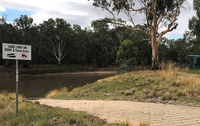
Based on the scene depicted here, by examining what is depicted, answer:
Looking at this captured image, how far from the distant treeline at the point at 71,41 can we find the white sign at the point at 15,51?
219 ft

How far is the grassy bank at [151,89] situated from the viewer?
15344mm

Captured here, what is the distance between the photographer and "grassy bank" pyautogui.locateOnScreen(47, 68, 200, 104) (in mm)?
15344

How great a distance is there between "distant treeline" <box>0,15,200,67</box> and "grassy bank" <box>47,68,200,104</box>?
55362mm

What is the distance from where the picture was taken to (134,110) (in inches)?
467

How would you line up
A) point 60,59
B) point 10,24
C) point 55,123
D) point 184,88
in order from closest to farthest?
point 55,123 < point 184,88 < point 10,24 < point 60,59

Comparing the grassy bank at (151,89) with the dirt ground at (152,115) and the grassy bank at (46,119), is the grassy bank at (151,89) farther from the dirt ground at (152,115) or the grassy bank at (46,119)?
the grassy bank at (46,119)

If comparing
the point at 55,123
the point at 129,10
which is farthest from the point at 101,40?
the point at 55,123

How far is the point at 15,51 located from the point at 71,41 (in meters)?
76.1

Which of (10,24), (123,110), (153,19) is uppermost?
(10,24)

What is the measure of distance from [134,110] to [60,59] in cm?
7655

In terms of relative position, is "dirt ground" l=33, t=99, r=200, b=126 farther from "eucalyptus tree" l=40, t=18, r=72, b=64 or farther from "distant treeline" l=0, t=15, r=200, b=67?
"eucalyptus tree" l=40, t=18, r=72, b=64

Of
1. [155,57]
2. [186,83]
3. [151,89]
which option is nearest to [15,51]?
[151,89]

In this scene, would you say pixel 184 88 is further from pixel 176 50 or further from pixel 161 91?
pixel 176 50

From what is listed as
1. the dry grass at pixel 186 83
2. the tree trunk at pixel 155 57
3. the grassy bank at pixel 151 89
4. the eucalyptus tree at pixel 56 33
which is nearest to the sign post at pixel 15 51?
the grassy bank at pixel 151 89
